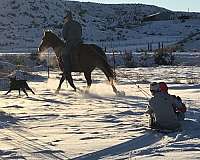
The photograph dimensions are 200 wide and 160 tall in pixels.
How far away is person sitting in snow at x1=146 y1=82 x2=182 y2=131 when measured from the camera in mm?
10000

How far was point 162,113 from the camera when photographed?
10086 millimetres

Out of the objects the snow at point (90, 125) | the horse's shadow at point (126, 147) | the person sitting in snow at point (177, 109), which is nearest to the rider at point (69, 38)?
the snow at point (90, 125)

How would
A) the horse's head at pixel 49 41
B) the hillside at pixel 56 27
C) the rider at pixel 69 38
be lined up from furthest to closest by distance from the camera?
the hillside at pixel 56 27
the horse's head at pixel 49 41
the rider at pixel 69 38

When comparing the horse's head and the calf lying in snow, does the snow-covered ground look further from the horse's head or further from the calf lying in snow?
the horse's head

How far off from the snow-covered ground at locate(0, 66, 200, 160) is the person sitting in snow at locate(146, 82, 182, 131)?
0.23 m

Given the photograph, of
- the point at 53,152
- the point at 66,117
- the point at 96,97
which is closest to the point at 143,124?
the point at 66,117

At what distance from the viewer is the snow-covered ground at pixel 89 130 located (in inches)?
325

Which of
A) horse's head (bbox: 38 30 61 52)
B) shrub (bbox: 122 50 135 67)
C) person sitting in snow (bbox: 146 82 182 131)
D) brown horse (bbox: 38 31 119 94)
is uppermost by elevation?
horse's head (bbox: 38 30 61 52)

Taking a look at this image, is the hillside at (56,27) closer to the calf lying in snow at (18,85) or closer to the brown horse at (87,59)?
the brown horse at (87,59)

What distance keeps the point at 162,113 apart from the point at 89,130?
4.45ft

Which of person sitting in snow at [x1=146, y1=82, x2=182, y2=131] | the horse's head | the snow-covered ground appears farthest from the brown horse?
person sitting in snow at [x1=146, y1=82, x2=182, y2=131]

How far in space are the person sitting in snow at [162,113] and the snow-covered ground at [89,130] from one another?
0.75 ft

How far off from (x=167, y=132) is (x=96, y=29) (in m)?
64.1

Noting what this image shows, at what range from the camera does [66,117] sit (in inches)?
475
